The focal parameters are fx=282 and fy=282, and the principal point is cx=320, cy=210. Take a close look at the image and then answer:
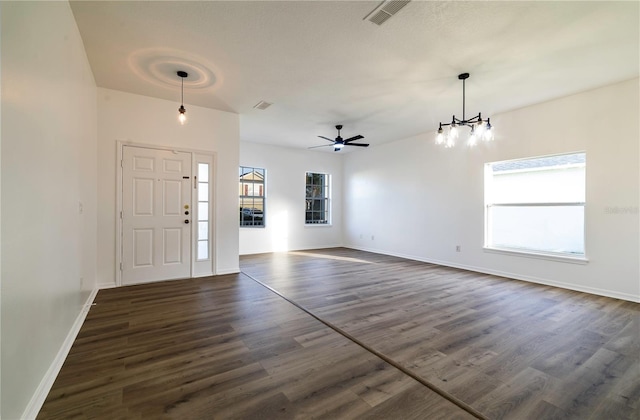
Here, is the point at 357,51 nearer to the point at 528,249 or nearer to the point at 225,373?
the point at 225,373

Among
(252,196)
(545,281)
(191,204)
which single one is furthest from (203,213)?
(545,281)

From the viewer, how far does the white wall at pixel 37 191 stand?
1390 mm

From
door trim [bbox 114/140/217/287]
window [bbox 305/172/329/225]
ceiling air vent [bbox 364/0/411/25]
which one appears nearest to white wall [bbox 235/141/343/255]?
window [bbox 305/172/329/225]

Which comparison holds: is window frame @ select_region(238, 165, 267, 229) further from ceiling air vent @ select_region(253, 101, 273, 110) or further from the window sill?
the window sill

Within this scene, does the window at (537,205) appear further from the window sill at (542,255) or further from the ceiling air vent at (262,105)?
the ceiling air vent at (262,105)

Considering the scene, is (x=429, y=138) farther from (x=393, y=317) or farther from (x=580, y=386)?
(x=580, y=386)

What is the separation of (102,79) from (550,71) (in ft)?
19.5

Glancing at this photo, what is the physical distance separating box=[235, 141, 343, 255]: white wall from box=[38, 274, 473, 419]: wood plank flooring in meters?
4.57

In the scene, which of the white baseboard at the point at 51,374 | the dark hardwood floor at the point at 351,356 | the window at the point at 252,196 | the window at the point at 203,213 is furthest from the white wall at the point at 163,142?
the window at the point at 252,196

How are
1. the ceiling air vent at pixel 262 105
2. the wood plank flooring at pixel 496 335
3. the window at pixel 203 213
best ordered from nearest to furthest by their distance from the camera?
1. the wood plank flooring at pixel 496 335
2. the ceiling air vent at pixel 262 105
3. the window at pixel 203 213

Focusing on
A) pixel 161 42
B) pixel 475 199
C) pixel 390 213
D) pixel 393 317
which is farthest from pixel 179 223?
pixel 475 199

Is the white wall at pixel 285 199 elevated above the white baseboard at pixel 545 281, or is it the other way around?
the white wall at pixel 285 199

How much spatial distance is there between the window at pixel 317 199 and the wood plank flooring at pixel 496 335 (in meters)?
3.72

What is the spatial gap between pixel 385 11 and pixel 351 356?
9.80 feet
